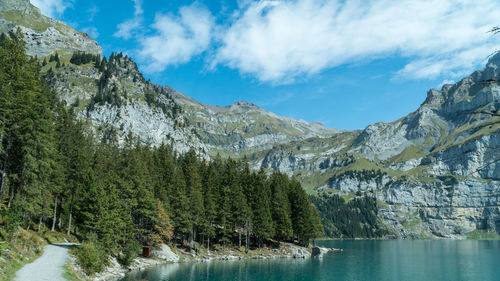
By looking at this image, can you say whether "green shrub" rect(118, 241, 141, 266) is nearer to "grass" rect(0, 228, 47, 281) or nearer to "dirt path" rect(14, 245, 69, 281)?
"dirt path" rect(14, 245, 69, 281)

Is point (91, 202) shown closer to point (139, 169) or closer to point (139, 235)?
point (139, 169)

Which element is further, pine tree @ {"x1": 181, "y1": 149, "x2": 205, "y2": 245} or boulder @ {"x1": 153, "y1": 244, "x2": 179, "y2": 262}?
pine tree @ {"x1": 181, "y1": 149, "x2": 205, "y2": 245}

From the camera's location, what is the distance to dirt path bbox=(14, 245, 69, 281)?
29831 millimetres

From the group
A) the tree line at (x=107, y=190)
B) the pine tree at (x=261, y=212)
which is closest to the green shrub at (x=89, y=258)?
the tree line at (x=107, y=190)

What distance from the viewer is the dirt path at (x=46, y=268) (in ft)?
97.9

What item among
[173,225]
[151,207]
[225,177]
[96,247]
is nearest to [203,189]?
[225,177]

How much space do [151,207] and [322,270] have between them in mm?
38708

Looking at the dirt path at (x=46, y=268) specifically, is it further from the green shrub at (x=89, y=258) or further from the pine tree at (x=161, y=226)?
the pine tree at (x=161, y=226)

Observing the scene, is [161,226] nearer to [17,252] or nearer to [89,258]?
[89,258]

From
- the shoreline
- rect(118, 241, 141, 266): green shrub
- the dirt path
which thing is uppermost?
the dirt path

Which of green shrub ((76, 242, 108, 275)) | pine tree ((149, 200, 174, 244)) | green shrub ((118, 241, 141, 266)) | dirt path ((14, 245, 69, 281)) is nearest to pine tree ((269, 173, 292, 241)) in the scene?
pine tree ((149, 200, 174, 244))

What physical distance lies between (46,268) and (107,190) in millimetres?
21477

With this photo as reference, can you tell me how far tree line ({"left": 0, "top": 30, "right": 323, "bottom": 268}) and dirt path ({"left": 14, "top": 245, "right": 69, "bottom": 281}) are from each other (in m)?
4.61

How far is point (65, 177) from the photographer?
190ft
